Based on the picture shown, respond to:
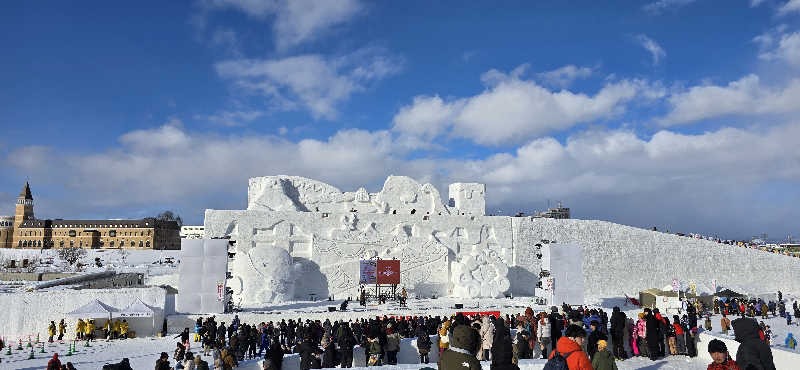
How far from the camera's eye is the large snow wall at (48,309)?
20.3 m

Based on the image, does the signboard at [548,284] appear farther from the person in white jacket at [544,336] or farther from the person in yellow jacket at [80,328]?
the person in yellow jacket at [80,328]

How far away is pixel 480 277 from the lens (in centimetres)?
3088

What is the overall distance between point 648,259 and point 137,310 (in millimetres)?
29957

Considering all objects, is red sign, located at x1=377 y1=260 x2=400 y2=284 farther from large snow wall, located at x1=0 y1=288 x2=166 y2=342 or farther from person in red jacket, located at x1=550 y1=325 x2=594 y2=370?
person in red jacket, located at x1=550 y1=325 x2=594 y2=370

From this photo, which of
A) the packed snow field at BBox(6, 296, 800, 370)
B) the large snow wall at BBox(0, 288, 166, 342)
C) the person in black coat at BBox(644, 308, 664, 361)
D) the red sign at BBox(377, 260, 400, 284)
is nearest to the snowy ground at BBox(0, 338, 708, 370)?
the packed snow field at BBox(6, 296, 800, 370)

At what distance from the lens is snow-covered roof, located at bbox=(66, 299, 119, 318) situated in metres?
19.1

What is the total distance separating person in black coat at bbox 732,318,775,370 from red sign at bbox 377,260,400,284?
23372 mm

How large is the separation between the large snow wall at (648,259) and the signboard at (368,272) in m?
10.1

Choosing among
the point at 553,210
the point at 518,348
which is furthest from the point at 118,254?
the point at 518,348

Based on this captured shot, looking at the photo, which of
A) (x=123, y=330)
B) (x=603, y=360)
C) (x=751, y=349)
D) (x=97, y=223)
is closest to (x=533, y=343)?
(x=603, y=360)

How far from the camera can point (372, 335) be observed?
42.7 ft

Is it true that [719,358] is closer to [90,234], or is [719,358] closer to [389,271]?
[389,271]

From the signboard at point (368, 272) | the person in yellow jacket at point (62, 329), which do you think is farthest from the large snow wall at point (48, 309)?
the signboard at point (368, 272)

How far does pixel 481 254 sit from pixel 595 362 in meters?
25.2
